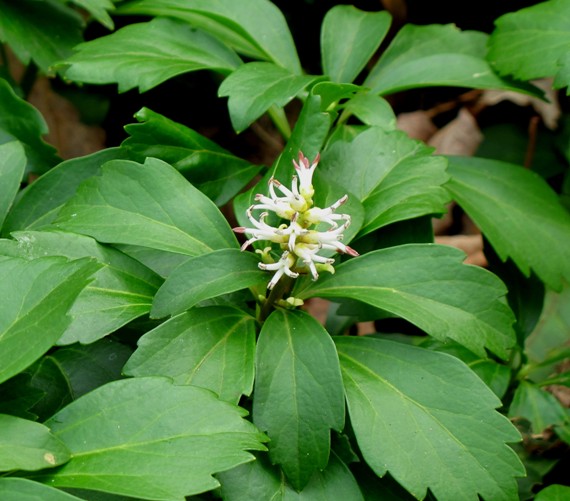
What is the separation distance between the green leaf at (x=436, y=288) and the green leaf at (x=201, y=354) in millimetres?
195

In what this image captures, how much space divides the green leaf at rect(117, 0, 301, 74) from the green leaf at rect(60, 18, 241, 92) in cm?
5

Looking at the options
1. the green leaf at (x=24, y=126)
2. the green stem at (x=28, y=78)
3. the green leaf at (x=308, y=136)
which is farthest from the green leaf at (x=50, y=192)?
the green stem at (x=28, y=78)

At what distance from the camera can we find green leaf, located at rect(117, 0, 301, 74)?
1.71 meters

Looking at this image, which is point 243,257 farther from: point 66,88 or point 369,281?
point 66,88

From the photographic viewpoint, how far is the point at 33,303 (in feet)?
3.43

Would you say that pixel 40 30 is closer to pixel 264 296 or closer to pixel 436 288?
pixel 264 296

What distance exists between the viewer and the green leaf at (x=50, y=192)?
1.47 meters

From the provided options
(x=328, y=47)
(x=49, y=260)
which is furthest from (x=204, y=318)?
(x=328, y=47)

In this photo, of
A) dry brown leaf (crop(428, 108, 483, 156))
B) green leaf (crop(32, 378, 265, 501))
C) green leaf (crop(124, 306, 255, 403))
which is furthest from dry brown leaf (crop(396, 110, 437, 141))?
green leaf (crop(32, 378, 265, 501))

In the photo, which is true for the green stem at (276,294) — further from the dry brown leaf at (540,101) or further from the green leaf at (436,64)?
the dry brown leaf at (540,101)

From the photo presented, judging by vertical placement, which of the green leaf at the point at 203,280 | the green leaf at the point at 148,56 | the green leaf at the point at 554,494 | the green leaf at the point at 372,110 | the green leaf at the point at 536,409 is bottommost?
the green leaf at the point at 536,409

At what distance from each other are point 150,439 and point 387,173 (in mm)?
703

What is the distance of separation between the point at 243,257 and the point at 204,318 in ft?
0.38

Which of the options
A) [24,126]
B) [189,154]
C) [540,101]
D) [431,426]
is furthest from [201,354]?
[540,101]
